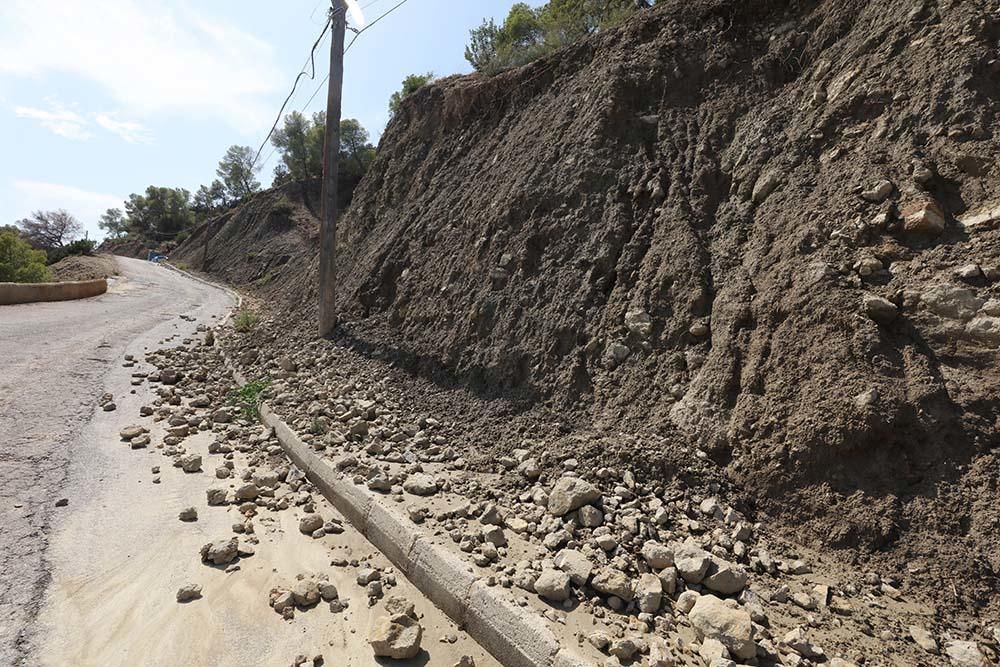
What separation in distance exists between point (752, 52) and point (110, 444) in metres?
8.04

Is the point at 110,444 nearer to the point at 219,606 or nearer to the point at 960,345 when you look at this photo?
the point at 219,606

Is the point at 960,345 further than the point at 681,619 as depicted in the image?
Yes

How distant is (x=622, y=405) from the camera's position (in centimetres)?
408

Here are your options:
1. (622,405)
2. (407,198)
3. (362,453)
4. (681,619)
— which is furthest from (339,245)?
(681,619)

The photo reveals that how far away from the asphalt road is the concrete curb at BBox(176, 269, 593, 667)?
5.78ft

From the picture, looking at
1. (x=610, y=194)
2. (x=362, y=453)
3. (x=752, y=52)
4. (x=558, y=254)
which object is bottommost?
(x=362, y=453)

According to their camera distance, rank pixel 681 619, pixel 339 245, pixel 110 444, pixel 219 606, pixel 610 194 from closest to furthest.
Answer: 1. pixel 681 619
2. pixel 219 606
3. pixel 110 444
4. pixel 610 194
5. pixel 339 245

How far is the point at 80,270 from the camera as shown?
2564 centimetres

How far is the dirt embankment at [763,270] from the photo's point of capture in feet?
9.27

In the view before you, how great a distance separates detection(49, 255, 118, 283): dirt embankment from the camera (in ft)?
78.5

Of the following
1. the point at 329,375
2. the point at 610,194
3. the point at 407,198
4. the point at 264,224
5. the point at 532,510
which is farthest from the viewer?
the point at 264,224

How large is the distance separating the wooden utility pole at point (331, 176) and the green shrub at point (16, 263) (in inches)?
716

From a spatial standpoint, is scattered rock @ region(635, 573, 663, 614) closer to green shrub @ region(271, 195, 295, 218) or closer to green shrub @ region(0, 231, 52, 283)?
green shrub @ region(0, 231, 52, 283)

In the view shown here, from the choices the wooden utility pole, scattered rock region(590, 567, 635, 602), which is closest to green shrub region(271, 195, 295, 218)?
the wooden utility pole
